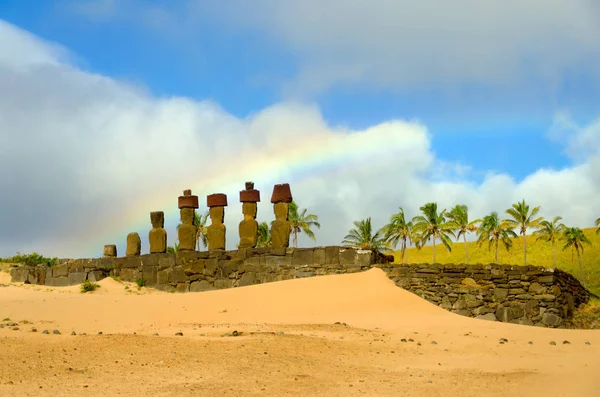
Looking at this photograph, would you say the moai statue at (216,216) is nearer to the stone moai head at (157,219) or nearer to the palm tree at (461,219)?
the stone moai head at (157,219)

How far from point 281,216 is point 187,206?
12.1 ft

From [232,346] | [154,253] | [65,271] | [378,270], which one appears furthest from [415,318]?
[65,271]

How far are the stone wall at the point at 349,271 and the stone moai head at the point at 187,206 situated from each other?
1.46m

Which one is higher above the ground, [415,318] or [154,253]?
[154,253]

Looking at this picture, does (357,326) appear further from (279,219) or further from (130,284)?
(130,284)

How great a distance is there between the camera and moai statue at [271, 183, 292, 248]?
2162 cm

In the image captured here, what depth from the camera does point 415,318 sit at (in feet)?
51.2

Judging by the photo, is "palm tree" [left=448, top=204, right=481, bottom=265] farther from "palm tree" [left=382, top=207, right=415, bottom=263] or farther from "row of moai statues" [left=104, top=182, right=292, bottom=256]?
"row of moai statues" [left=104, top=182, right=292, bottom=256]

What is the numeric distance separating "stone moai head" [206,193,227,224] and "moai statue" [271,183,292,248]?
2016mm

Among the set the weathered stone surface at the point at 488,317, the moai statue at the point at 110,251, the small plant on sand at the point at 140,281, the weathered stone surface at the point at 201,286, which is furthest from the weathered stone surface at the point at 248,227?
the weathered stone surface at the point at 488,317

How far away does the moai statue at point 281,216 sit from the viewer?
851 inches

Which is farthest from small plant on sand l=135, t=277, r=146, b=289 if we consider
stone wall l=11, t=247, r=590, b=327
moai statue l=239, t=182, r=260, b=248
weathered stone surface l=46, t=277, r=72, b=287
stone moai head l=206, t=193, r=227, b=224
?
moai statue l=239, t=182, r=260, b=248

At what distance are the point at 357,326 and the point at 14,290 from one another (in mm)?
11231

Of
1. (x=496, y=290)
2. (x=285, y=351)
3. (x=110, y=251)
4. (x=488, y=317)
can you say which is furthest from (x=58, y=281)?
(x=285, y=351)
